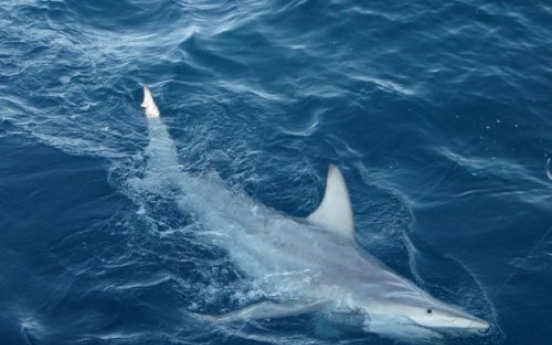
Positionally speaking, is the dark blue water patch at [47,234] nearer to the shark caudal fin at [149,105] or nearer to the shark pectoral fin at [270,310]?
the shark caudal fin at [149,105]

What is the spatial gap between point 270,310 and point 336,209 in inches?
94.0

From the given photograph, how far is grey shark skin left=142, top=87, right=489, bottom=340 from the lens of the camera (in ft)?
32.7

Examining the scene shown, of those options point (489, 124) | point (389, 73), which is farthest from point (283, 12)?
point (489, 124)

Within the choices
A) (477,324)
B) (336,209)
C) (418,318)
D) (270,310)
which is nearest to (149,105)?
(336,209)

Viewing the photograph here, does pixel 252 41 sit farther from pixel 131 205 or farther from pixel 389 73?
pixel 131 205

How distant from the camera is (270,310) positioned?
411 inches

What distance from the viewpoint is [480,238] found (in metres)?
11.9

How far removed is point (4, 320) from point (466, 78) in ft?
38.9

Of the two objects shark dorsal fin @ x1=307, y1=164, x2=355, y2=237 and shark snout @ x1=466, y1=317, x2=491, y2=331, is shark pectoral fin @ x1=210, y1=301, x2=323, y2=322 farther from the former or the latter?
shark snout @ x1=466, y1=317, x2=491, y2=331

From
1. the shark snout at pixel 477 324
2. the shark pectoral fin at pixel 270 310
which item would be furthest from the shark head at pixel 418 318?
the shark pectoral fin at pixel 270 310

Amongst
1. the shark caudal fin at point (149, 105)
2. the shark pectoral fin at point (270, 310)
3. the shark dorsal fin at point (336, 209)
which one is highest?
the shark caudal fin at point (149, 105)

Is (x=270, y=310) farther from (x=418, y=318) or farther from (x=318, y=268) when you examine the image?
(x=418, y=318)

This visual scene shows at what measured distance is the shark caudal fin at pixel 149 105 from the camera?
47.4 ft

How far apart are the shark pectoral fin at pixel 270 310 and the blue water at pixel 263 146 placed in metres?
0.19
